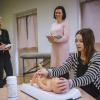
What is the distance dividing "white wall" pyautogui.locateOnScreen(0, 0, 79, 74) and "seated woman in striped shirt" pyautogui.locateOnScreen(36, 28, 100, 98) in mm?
3213

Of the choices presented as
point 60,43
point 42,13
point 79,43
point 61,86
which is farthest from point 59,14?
point 42,13

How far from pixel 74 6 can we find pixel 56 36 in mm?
1977

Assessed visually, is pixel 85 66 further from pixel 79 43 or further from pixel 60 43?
pixel 60 43

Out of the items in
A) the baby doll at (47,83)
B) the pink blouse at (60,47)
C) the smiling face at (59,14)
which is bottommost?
the baby doll at (47,83)

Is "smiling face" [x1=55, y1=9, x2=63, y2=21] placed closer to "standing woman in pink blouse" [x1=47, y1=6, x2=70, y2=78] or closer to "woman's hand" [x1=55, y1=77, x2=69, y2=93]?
"standing woman in pink blouse" [x1=47, y1=6, x2=70, y2=78]

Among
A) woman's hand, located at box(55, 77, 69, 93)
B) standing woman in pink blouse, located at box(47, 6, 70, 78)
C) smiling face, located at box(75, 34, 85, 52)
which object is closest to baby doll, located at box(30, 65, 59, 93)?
woman's hand, located at box(55, 77, 69, 93)

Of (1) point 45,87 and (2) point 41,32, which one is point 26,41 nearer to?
(2) point 41,32

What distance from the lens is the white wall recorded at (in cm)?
497

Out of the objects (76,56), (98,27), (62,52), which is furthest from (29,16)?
(76,56)

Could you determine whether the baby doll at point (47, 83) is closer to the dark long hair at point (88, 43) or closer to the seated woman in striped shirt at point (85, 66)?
the seated woman in striped shirt at point (85, 66)

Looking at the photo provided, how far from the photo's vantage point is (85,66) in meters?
1.64

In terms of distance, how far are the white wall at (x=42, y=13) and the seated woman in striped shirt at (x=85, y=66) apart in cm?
321

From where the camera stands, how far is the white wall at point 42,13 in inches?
196

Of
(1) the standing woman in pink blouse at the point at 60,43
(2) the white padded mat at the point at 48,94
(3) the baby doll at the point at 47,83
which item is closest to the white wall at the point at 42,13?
(1) the standing woman in pink blouse at the point at 60,43
